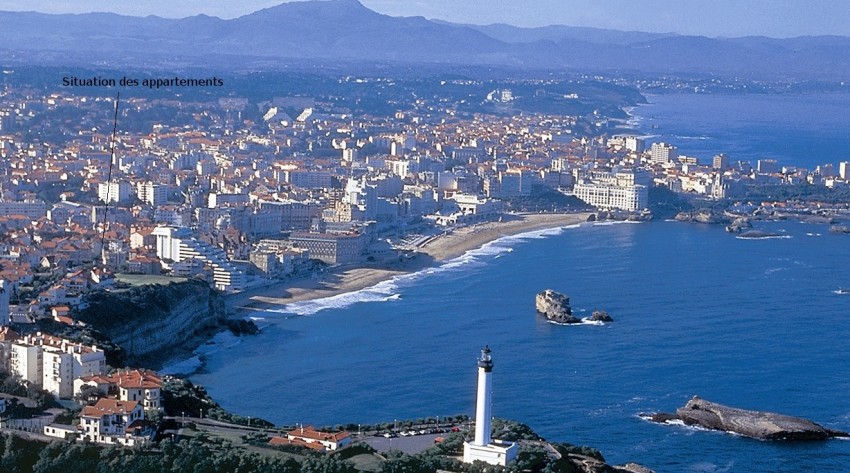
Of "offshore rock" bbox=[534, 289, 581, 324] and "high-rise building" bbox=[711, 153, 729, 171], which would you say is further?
"high-rise building" bbox=[711, 153, 729, 171]

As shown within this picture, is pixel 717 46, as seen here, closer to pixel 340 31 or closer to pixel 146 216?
pixel 340 31

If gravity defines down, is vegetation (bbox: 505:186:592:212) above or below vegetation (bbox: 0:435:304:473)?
below

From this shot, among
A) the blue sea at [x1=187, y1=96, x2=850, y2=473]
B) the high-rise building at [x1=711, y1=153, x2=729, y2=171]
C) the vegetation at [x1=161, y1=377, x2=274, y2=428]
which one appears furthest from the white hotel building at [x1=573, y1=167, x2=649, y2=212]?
the vegetation at [x1=161, y1=377, x2=274, y2=428]

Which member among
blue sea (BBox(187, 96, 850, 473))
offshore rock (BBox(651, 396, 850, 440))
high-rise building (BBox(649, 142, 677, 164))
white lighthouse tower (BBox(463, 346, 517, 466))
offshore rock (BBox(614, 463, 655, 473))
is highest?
white lighthouse tower (BBox(463, 346, 517, 466))

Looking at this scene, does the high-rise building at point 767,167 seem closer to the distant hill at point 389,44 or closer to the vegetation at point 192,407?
the vegetation at point 192,407

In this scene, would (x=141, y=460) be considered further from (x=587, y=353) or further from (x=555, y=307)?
(x=555, y=307)

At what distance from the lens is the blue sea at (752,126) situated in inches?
1908

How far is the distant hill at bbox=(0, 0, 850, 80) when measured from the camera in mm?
109875

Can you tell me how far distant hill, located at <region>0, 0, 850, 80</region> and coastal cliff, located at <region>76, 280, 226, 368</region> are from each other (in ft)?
269

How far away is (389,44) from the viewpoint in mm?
132375

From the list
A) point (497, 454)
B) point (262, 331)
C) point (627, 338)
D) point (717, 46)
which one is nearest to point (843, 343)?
point (627, 338)

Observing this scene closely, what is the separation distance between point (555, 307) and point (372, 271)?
193 inches

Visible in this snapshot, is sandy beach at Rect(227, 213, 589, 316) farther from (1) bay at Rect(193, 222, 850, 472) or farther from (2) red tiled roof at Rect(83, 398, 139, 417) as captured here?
(2) red tiled roof at Rect(83, 398, 139, 417)

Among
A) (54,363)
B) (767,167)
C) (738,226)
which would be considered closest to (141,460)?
(54,363)
